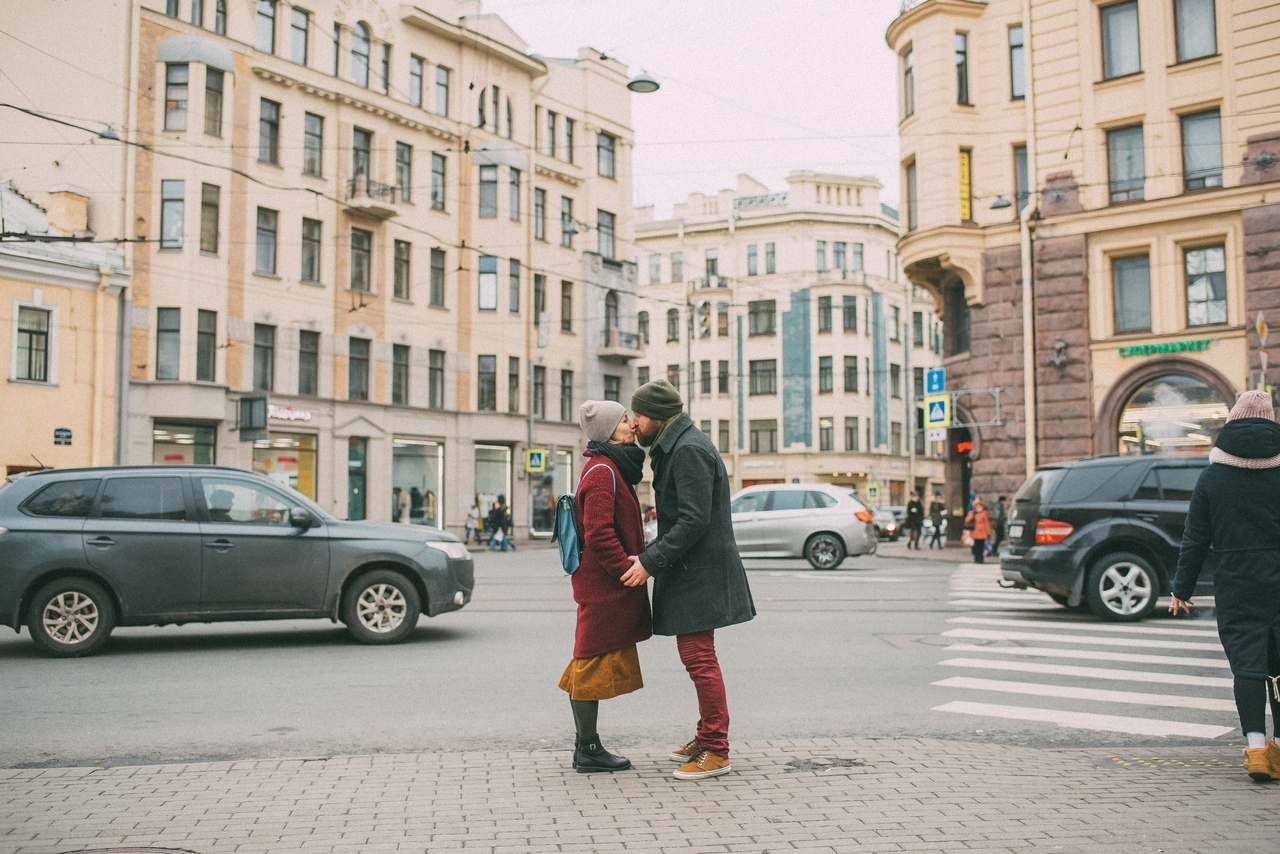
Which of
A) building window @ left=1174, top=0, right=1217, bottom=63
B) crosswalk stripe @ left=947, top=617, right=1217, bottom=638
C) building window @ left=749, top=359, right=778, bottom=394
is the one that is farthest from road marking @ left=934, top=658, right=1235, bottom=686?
building window @ left=749, top=359, right=778, bottom=394

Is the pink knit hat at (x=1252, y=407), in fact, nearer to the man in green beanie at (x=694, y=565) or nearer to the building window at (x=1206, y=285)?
the man in green beanie at (x=694, y=565)

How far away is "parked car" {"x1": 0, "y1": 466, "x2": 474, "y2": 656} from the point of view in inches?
398

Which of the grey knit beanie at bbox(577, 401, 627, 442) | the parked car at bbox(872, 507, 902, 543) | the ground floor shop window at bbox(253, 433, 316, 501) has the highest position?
the ground floor shop window at bbox(253, 433, 316, 501)

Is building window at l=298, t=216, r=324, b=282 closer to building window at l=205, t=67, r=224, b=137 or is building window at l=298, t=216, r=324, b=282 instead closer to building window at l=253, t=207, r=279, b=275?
building window at l=253, t=207, r=279, b=275

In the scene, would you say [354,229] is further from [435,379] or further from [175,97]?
[175,97]

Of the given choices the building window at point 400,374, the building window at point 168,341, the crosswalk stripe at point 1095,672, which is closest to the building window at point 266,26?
the building window at point 168,341

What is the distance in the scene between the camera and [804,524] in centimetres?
2303

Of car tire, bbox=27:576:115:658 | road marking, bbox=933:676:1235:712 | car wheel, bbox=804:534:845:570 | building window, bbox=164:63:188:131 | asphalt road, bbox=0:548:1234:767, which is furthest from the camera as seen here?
building window, bbox=164:63:188:131

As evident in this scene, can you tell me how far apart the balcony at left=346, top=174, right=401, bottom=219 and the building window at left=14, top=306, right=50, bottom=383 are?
36.5ft

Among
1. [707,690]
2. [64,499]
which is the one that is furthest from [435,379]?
[707,690]

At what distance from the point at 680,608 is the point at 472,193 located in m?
39.1

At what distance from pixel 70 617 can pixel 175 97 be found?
2705 cm

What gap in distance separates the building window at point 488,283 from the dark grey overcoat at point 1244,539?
1520 inches

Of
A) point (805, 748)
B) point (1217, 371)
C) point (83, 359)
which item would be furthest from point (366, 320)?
point (805, 748)
